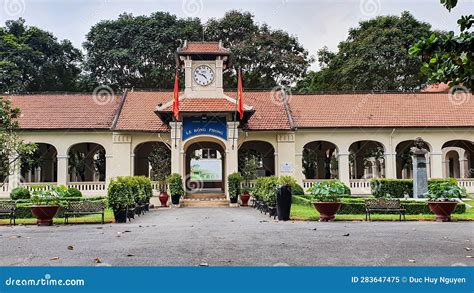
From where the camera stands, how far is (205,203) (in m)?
22.2

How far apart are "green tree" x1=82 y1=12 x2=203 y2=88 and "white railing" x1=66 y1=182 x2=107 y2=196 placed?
14034mm

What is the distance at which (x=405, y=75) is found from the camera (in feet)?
113

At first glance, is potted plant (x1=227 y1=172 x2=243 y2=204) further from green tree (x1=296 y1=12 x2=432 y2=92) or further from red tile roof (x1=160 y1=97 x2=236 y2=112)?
green tree (x1=296 y1=12 x2=432 y2=92)

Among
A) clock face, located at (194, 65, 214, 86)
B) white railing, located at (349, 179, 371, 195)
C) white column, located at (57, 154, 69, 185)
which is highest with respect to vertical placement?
clock face, located at (194, 65, 214, 86)

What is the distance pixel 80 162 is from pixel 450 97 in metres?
21.0

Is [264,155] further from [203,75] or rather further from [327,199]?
[327,199]

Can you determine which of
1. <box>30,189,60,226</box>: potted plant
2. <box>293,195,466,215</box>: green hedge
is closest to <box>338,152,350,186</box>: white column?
<box>293,195,466,215</box>: green hedge

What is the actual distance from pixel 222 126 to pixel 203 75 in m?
2.73

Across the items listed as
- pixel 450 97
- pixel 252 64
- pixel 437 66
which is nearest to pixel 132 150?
pixel 252 64

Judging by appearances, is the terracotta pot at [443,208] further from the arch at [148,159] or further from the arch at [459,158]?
the arch at [459,158]

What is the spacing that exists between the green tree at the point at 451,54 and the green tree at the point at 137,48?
31.2m

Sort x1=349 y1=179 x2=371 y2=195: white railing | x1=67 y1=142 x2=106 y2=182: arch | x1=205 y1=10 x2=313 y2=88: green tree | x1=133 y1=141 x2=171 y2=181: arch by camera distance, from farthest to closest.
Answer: x1=205 y1=10 x2=313 y2=88: green tree
x1=67 y1=142 x2=106 y2=182: arch
x1=349 y1=179 x2=371 y2=195: white railing
x1=133 y1=141 x2=171 y2=181: arch

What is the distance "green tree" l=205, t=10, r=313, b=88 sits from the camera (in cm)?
3647
